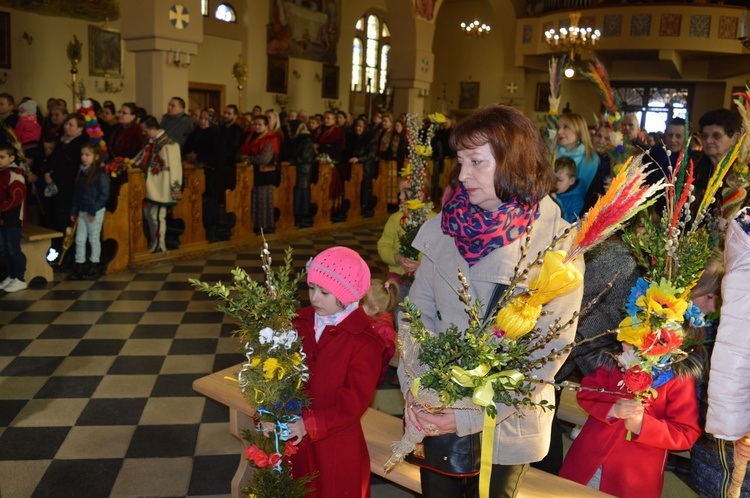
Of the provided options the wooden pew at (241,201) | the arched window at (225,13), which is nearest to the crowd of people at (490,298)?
the wooden pew at (241,201)

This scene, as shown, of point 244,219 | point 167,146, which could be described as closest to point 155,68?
point 167,146

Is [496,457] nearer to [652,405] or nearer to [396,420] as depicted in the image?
[652,405]

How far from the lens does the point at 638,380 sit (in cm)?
224

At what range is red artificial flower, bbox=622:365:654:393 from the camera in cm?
224

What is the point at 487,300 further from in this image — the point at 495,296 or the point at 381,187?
the point at 381,187

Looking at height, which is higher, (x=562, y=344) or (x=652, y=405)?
(x=562, y=344)

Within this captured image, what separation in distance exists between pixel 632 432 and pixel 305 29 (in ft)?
54.7

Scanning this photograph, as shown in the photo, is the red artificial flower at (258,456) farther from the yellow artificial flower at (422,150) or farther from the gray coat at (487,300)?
the yellow artificial flower at (422,150)

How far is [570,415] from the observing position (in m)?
3.27

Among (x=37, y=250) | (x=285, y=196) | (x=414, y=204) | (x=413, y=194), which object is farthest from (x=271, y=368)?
(x=285, y=196)

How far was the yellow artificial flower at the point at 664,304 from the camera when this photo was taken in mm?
2084

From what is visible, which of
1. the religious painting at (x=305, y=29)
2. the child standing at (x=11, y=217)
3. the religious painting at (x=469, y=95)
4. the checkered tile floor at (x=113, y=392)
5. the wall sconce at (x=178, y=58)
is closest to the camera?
the checkered tile floor at (x=113, y=392)

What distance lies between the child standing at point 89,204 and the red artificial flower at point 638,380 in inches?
220

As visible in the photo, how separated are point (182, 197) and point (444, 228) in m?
6.29
